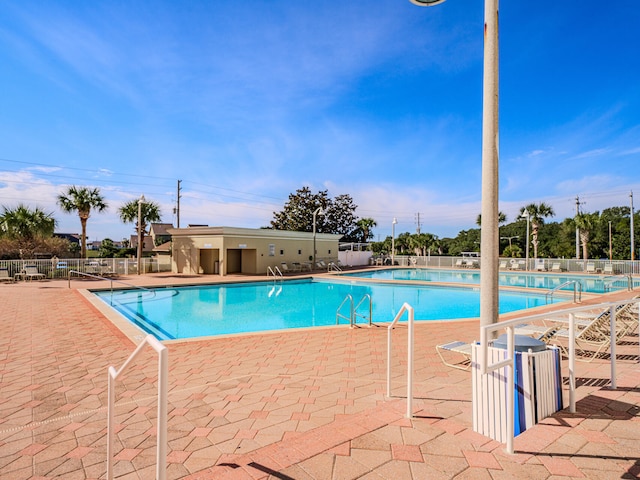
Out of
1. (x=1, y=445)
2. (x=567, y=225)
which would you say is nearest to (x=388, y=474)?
(x=1, y=445)

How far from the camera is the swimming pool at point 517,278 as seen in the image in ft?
62.6

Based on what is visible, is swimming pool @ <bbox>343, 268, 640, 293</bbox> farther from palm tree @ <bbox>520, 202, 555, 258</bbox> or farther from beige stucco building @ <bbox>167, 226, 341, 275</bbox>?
palm tree @ <bbox>520, 202, 555, 258</bbox>

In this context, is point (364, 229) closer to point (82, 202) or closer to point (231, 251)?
point (231, 251)

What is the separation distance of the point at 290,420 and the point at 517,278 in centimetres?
2429

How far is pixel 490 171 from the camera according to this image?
133 inches

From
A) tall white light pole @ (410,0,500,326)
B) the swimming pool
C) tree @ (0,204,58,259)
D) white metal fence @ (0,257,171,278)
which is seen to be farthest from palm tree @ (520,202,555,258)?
tree @ (0,204,58,259)

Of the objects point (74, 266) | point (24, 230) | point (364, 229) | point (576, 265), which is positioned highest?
point (364, 229)

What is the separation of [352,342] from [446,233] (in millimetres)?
56351

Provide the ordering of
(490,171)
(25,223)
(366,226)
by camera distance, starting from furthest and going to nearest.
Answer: (366,226)
(25,223)
(490,171)

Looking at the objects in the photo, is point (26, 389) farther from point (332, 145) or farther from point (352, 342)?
point (332, 145)

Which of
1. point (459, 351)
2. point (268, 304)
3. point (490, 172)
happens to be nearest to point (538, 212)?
point (268, 304)

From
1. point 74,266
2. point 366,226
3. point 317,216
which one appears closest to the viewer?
point 74,266

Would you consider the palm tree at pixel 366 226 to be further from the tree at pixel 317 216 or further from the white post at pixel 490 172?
the white post at pixel 490 172

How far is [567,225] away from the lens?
3291 centimetres
